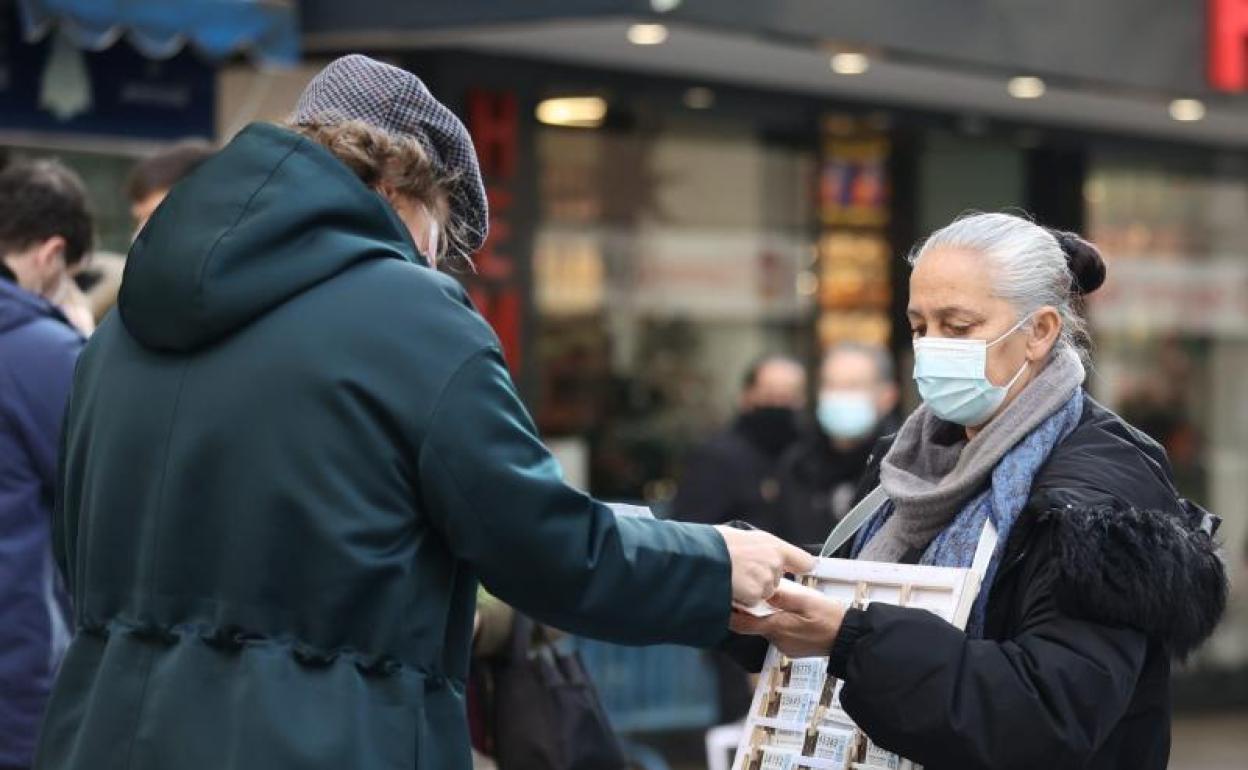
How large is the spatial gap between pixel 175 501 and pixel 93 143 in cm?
672

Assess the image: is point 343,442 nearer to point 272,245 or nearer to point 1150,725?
point 272,245

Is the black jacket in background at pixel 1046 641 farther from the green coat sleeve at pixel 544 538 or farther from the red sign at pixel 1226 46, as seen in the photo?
the red sign at pixel 1226 46

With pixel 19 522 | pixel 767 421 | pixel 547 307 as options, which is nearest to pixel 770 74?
pixel 547 307

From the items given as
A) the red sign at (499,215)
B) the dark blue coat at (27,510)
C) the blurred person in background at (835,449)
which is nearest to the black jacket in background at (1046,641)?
the dark blue coat at (27,510)

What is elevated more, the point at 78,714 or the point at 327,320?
the point at 327,320

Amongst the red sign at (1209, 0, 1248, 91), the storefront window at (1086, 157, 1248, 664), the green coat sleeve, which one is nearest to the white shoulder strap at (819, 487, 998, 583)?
the green coat sleeve

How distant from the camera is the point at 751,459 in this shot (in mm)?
8844

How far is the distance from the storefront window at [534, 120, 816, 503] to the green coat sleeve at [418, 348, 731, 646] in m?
7.66

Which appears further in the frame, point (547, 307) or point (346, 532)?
point (547, 307)

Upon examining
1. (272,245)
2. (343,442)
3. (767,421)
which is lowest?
(767,421)

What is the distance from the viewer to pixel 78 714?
2.93 m

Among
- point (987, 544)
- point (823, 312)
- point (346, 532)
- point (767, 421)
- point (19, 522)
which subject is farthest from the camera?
point (823, 312)

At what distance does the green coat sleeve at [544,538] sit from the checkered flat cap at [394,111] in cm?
38

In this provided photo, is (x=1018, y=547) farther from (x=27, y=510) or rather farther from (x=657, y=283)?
(x=657, y=283)
